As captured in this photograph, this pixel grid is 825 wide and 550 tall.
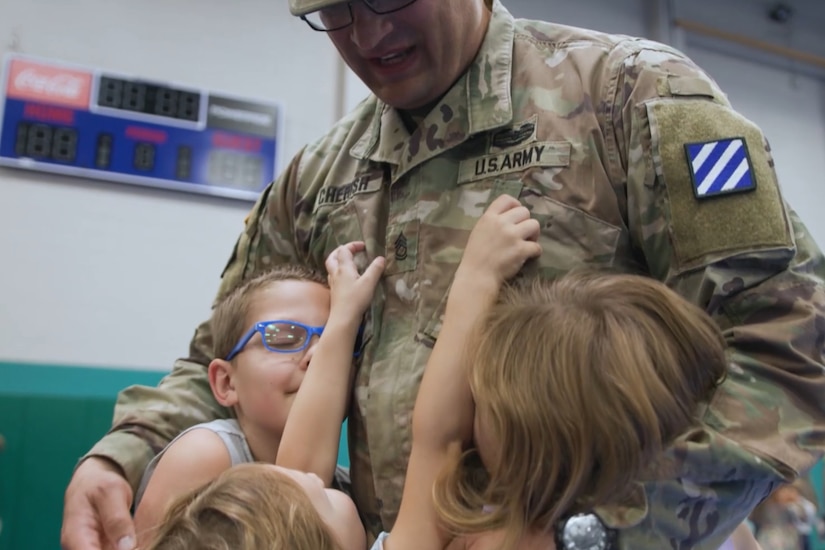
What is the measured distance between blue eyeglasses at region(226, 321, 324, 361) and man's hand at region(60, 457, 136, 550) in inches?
13.2

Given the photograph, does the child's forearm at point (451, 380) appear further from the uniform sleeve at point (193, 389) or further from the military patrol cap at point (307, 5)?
the uniform sleeve at point (193, 389)

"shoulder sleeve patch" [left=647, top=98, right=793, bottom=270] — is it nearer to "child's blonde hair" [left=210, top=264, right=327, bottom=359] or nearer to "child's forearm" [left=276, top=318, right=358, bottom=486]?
"child's forearm" [left=276, top=318, right=358, bottom=486]

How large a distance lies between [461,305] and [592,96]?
1.21 feet

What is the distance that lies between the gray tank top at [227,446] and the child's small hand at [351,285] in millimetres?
298

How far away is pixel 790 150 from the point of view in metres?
4.93

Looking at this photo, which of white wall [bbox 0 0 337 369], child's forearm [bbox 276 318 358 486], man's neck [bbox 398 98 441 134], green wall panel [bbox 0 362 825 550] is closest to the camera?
child's forearm [bbox 276 318 358 486]

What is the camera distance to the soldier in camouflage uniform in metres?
0.87

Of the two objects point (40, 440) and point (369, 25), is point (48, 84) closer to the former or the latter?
point (40, 440)

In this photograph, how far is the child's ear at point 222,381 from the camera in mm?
1421

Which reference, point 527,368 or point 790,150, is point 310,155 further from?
point 790,150

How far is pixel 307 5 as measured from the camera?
113 centimetres

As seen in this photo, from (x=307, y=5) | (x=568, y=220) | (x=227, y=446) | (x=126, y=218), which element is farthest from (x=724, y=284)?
(x=126, y=218)

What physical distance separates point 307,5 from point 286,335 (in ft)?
1.85

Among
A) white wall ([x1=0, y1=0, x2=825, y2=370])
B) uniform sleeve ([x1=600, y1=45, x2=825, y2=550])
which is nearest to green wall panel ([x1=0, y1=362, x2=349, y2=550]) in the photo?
white wall ([x1=0, y1=0, x2=825, y2=370])
